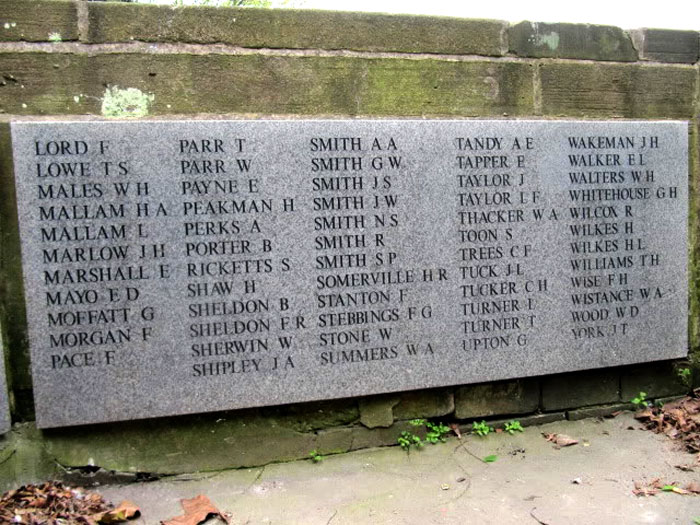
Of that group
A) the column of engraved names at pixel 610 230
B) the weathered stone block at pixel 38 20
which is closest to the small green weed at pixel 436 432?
the column of engraved names at pixel 610 230

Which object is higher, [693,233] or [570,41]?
[570,41]

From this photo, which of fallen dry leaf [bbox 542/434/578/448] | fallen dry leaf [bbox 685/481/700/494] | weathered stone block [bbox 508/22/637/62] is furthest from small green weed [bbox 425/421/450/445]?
weathered stone block [bbox 508/22/637/62]

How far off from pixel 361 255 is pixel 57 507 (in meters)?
1.83

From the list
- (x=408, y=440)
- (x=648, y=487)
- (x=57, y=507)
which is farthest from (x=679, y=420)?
(x=57, y=507)

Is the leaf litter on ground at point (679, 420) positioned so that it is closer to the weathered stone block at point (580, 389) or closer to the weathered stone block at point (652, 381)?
the weathered stone block at point (652, 381)

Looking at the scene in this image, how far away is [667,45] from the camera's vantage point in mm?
3420

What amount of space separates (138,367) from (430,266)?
1.56m

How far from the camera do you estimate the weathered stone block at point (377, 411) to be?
295 cm

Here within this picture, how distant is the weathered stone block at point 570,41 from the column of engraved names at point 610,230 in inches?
21.6

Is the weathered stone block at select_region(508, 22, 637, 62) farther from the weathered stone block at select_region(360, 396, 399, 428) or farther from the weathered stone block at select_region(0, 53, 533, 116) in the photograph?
the weathered stone block at select_region(360, 396, 399, 428)

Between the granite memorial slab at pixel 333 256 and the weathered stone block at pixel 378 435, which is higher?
the granite memorial slab at pixel 333 256

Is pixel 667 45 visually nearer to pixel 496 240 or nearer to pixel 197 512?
pixel 496 240

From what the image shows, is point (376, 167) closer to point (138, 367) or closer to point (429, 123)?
point (429, 123)

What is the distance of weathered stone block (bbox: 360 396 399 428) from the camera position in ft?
9.69
